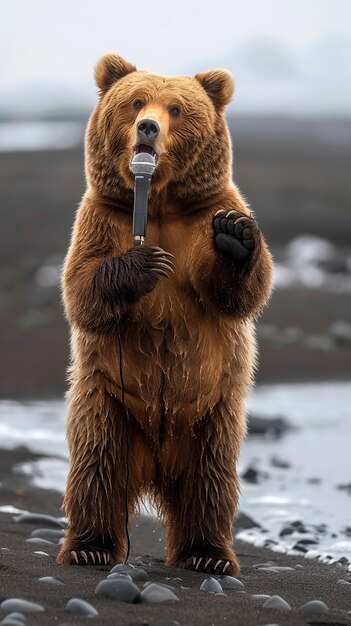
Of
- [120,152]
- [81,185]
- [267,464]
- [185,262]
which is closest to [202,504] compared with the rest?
[185,262]

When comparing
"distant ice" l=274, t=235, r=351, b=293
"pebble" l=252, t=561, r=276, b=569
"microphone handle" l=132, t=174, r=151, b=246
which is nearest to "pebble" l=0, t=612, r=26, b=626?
"microphone handle" l=132, t=174, r=151, b=246

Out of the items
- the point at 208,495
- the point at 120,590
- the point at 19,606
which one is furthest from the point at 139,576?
the point at 19,606

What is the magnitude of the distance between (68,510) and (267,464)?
142 inches

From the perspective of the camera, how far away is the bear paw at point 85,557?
5.76m

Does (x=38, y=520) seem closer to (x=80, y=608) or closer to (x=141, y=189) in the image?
(x=141, y=189)

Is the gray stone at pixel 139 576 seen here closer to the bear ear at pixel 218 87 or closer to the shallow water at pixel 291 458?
the shallow water at pixel 291 458

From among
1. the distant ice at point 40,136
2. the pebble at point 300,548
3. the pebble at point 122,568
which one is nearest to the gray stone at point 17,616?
the pebble at point 122,568

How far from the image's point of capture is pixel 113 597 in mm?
4711

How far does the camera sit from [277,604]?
488 centimetres

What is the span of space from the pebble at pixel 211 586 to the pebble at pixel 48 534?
5.09ft

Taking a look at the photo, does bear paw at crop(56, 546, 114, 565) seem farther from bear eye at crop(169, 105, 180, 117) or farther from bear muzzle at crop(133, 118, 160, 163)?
bear eye at crop(169, 105, 180, 117)

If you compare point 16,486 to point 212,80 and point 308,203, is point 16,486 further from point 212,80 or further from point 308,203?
point 308,203

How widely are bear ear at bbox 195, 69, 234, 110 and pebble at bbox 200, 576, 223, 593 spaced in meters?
2.16

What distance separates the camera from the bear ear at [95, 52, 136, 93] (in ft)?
20.5
